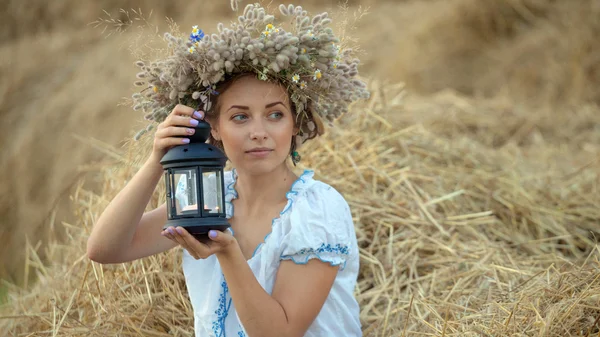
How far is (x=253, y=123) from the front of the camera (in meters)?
2.20

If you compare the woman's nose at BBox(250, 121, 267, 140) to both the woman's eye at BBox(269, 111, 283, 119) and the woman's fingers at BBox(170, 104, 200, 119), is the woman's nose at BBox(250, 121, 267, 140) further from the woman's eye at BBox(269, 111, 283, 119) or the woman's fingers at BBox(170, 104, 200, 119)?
the woman's fingers at BBox(170, 104, 200, 119)

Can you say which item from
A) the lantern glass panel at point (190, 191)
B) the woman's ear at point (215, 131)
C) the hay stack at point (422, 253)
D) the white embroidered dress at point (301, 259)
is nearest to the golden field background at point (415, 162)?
the hay stack at point (422, 253)

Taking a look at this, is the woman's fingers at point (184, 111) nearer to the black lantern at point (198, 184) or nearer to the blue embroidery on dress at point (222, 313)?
the black lantern at point (198, 184)

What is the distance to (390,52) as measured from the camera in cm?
719

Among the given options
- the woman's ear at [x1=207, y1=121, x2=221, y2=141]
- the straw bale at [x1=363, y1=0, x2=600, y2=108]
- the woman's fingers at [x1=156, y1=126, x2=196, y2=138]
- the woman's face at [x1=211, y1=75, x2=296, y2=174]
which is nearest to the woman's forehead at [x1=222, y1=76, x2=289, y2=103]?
the woman's face at [x1=211, y1=75, x2=296, y2=174]

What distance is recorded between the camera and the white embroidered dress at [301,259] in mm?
2234

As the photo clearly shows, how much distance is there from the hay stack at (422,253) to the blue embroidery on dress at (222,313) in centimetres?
44

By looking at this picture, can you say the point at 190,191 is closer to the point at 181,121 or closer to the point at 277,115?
the point at 181,121

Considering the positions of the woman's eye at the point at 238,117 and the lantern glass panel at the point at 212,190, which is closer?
the lantern glass panel at the point at 212,190

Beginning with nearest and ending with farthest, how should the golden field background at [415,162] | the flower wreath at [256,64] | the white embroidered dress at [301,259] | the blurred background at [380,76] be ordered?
the flower wreath at [256,64] < the white embroidered dress at [301,259] < the golden field background at [415,162] < the blurred background at [380,76]

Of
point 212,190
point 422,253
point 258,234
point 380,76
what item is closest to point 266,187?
point 258,234

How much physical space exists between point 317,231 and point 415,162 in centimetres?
170

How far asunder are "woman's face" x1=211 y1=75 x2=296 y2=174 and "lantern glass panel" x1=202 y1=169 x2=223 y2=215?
0.67 ft

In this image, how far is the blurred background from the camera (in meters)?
5.41
